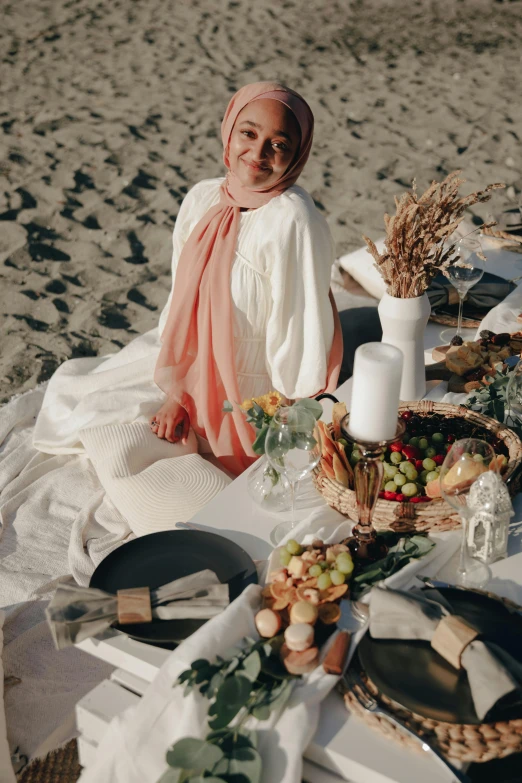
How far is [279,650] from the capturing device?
1405 millimetres

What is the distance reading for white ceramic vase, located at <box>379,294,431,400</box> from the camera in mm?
2273

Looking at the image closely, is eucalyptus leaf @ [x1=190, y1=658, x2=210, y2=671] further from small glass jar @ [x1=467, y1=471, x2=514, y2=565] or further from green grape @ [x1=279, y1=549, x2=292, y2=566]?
small glass jar @ [x1=467, y1=471, x2=514, y2=565]

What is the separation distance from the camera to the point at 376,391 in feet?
4.66

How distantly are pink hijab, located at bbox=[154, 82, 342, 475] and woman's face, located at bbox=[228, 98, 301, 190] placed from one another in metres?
0.04

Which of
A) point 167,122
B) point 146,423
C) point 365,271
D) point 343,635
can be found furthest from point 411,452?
point 167,122

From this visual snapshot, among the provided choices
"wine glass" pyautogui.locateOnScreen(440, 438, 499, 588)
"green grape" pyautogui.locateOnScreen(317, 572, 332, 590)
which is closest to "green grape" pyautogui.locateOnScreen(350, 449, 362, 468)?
"wine glass" pyautogui.locateOnScreen(440, 438, 499, 588)

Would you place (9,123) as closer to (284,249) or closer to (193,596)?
(284,249)

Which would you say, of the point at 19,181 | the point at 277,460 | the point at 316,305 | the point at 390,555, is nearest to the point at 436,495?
the point at 390,555

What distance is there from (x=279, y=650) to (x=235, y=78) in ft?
23.3

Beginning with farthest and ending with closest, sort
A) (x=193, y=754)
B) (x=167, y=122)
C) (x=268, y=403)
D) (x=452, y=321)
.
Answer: (x=167, y=122)
(x=452, y=321)
(x=268, y=403)
(x=193, y=754)

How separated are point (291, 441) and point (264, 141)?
125 centimetres

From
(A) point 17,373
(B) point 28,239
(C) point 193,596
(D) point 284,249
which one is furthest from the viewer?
(B) point 28,239

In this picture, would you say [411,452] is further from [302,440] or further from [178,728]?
[178,728]

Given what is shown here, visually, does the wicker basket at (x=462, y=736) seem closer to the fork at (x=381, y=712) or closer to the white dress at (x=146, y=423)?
the fork at (x=381, y=712)
